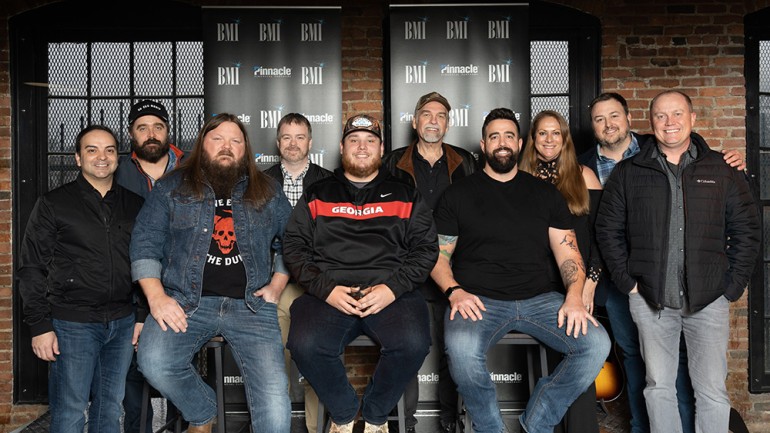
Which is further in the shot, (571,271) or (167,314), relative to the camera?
(571,271)

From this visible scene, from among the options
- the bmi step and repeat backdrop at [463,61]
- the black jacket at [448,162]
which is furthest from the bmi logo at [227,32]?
the black jacket at [448,162]

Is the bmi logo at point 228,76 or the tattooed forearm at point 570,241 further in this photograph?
the bmi logo at point 228,76

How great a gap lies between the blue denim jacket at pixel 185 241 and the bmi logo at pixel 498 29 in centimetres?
217

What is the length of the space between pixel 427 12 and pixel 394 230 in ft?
6.37

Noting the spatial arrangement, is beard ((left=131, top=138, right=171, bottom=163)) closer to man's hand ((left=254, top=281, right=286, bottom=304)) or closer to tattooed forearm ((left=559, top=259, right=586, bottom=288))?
man's hand ((left=254, top=281, right=286, bottom=304))

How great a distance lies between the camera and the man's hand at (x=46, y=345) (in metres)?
2.81

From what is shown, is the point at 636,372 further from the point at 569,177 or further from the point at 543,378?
the point at 569,177

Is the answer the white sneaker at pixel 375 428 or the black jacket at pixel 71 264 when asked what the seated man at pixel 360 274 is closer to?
the white sneaker at pixel 375 428

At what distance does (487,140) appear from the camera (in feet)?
10.9

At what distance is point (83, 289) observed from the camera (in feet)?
→ 9.45

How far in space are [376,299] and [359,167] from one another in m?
0.68

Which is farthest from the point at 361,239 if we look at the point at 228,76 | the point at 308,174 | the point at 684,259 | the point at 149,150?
the point at 228,76

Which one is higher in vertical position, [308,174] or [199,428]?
[308,174]

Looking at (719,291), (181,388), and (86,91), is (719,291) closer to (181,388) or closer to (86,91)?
(181,388)
